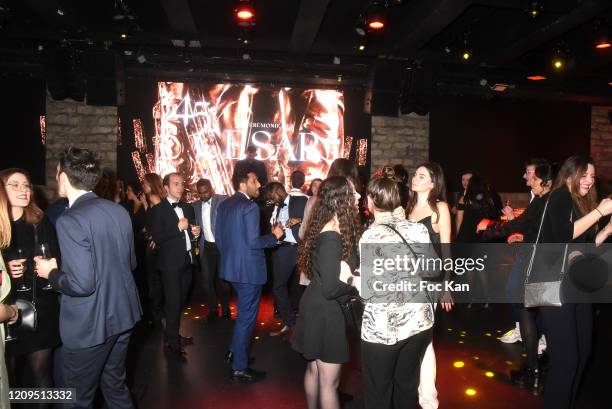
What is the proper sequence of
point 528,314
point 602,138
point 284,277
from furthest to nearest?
point 602,138 < point 284,277 < point 528,314

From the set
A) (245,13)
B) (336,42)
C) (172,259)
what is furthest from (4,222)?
(336,42)

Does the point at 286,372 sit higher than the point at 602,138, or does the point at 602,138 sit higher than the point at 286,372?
the point at 602,138

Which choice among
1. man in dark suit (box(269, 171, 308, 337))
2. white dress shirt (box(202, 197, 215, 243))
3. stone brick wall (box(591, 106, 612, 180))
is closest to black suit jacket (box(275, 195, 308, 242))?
man in dark suit (box(269, 171, 308, 337))

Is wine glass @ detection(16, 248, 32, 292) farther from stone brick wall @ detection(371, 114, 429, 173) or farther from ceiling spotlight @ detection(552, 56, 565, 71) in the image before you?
ceiling spotlight @ detection(552, 56, 565, 71)

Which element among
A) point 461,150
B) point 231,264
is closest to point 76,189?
point 231,264

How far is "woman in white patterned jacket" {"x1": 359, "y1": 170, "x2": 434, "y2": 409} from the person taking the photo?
2.09 metres

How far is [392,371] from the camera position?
2178 millimetres

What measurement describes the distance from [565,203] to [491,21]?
4815 mm

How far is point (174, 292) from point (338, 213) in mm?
2129

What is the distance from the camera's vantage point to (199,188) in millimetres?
5184

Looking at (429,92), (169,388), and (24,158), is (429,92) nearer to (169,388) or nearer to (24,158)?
(169,388)

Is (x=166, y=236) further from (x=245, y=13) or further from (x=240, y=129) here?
(x=240, y=129)

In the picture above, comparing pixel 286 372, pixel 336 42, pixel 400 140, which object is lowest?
pixel 286 372

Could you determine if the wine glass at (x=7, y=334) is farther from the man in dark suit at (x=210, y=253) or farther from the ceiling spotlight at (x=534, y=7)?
the ceiling spotlight at (x=534, y=7)
